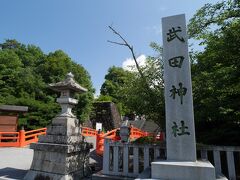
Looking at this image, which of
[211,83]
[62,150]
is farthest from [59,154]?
[211,83]

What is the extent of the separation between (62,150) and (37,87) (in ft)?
59.6

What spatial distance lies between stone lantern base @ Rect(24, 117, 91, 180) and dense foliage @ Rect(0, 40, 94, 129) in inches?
526

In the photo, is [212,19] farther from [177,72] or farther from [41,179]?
[41,179]

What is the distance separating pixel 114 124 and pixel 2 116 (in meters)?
15.4

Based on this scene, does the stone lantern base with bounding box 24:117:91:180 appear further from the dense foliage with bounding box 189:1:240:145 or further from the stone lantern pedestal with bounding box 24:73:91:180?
the dense foliage with bounding box 189:1:240:145

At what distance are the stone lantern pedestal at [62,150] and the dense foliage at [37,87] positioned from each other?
1336 centimetres

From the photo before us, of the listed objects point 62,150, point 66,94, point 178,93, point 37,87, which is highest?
point 37,87

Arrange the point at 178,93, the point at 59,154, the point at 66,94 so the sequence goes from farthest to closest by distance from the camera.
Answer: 1. the point at 66,94
2. the point at 59,154
3. the point at 178,93

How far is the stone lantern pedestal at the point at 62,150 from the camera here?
18.9 ft

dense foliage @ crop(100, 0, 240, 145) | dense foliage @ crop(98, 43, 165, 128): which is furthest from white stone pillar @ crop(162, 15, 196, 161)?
dense foliage @ crop(98, 43, 165, 128)

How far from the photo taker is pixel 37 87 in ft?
72.4

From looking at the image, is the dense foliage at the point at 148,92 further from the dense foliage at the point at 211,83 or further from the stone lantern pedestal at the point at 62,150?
the stone lantern pedestal at the point at 62,150

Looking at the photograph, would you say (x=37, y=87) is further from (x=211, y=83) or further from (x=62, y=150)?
(x=211, y=83)

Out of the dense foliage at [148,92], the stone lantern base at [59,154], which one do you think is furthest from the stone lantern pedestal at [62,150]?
the dense foliage at [148,92]
